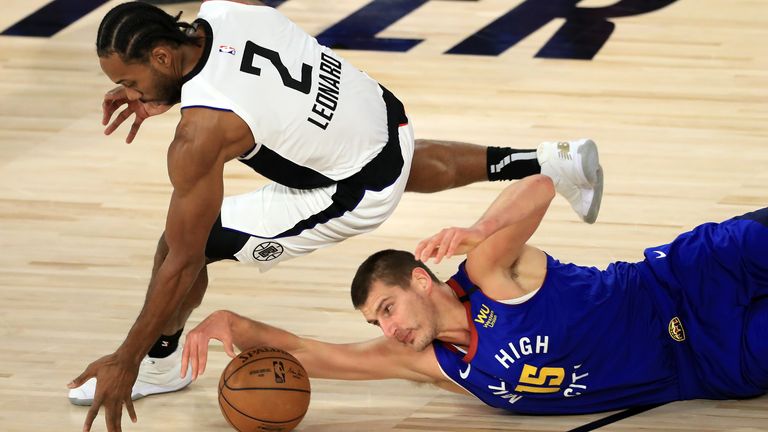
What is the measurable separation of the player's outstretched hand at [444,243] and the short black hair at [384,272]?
0.50 metres

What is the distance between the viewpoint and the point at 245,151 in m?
4.34

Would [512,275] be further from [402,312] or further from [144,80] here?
[144,80]

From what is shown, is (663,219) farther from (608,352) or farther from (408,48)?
(408,48)

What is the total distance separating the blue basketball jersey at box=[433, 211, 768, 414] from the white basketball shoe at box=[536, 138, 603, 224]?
62 cm

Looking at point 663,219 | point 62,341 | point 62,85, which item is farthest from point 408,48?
point 62,341

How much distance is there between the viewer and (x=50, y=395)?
4812 mm

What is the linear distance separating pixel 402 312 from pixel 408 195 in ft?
8.00

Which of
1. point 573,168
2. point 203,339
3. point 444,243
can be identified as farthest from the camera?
point 573,168

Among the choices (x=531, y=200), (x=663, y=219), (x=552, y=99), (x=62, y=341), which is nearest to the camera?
(x=531, y=200)

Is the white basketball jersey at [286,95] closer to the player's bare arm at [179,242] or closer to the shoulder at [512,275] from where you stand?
the player's bare arm at [179,242]

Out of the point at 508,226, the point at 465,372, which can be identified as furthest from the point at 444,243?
the point at 465,372

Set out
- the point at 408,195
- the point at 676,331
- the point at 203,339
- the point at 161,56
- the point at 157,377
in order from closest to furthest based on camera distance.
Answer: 1. the point at 161,56
2. the point at 203,339
3. the point at 676,331
4. the point at 157,377
5. the point at 408,195

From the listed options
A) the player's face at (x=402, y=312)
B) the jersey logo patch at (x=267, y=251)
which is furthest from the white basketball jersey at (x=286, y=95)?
the player's face at (x=402, y=312)

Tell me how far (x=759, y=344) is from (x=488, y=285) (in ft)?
3.16
